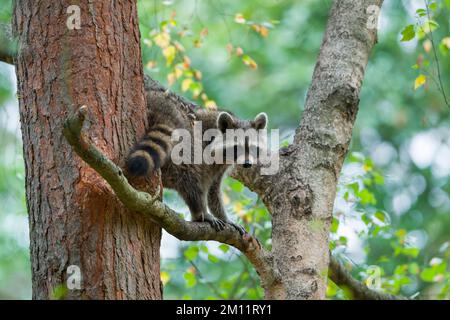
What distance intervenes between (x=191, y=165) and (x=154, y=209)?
1.69 meters

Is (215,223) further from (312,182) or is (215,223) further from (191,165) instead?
(312,182)

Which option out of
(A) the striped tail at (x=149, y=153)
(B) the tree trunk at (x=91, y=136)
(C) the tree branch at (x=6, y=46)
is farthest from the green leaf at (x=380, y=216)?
(C) the tree branch at (x=6, y=46)

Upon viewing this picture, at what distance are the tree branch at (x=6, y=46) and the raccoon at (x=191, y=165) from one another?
0.96 m

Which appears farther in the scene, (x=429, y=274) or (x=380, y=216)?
(x=429, y=274)

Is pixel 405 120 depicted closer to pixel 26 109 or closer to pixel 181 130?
pixel 181 130

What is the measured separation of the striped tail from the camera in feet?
12.4

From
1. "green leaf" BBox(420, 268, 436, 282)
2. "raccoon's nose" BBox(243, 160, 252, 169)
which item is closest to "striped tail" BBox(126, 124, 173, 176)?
"raccoon's nose" BBox(243, 160, 252, 169)

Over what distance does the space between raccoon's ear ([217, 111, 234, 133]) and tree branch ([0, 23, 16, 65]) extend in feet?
6.41

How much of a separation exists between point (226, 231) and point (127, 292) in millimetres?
957

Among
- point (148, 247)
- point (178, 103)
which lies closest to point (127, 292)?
point (148, 247)

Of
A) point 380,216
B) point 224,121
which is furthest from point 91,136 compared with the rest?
point 380,216

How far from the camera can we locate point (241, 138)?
19.2 ft

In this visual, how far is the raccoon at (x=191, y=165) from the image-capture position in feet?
12.8

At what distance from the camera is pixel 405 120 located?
42.5 ft
